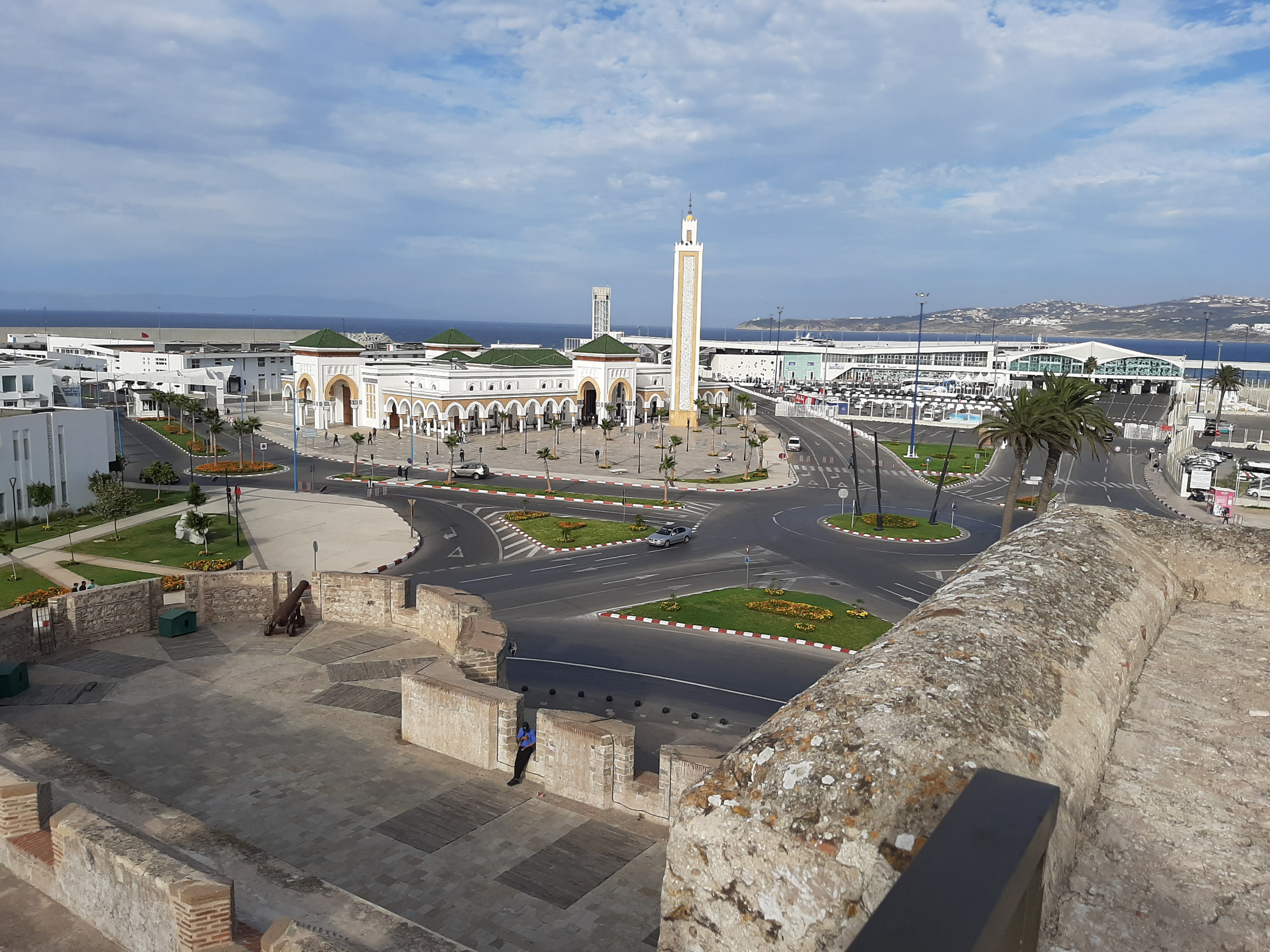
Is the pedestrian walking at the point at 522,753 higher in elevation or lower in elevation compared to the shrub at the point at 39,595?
higher

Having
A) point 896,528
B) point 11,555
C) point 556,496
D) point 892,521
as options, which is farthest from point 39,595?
point 892,521

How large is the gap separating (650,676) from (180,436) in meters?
65.5

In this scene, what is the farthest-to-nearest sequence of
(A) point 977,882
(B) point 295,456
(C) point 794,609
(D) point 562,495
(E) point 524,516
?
(B) point 295,456 → (D) point 562,495 → (E) point 524,516 → (C) point 794,609 → (A) point 977,882

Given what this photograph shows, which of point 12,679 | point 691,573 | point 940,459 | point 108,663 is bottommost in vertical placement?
point 691,573

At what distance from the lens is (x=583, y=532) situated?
4247cm

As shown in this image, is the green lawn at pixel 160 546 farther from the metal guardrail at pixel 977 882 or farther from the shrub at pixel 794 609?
the metal guardrail at pixel 977 882

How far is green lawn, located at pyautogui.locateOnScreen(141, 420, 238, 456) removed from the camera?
67.6 meters

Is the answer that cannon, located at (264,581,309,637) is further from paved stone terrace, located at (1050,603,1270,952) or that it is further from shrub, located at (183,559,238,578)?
paved stone terrace, located at (1050,603,1270,952)

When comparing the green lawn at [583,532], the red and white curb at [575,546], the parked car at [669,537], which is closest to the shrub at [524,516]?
the green lawn at [583,532]

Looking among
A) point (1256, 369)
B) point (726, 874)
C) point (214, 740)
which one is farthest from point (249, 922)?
point (1256, 369)

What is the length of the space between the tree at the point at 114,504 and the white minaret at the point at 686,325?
57.2 meters

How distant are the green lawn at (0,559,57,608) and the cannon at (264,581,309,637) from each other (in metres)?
13.7

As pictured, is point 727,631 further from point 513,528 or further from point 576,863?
point 513,528

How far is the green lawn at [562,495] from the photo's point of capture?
51.3m
